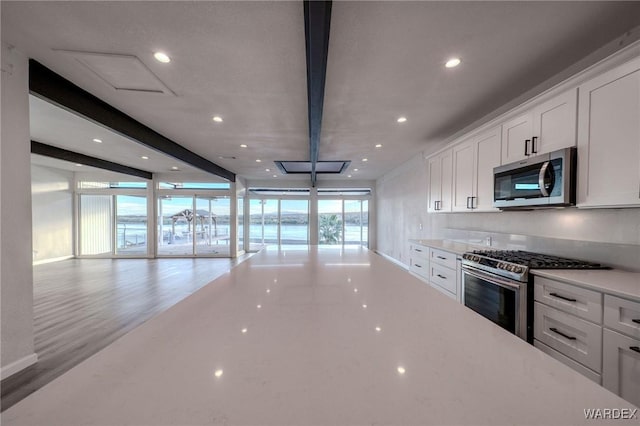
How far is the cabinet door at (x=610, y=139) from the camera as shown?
1.54 m

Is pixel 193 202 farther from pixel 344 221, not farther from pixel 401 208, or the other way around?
pixel 401 208

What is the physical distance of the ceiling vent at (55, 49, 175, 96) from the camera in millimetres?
2027

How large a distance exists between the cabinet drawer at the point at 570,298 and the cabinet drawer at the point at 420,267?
5.80 ft

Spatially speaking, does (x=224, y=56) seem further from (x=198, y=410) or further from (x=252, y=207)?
(x=252, y=207)

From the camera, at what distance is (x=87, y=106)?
271 cm

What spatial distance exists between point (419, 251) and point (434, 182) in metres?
1.18

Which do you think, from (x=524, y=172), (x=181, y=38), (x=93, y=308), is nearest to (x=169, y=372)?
(x=181, y=38)

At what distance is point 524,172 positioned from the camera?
7.60ft

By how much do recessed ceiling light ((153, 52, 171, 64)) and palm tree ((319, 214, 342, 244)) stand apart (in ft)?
24.6

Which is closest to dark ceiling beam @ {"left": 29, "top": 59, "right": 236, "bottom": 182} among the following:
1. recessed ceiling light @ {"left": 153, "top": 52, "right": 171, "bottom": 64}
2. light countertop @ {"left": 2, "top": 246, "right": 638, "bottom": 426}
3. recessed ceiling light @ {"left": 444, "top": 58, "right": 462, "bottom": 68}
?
recessed ceiling light @ {"left": 153, "top": 52, "right": 171, "bottom": 64}

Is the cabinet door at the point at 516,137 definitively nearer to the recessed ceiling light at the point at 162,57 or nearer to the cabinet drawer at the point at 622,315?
the cabinet drawer at the point at 622,315

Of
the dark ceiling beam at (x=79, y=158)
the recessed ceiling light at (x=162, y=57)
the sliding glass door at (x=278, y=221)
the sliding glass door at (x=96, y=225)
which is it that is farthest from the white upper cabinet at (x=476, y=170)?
the sliding glass door at (x=96, y=225)

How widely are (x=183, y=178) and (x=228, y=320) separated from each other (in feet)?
27.4

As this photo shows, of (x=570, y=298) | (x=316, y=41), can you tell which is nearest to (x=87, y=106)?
(x=316, y=41)
